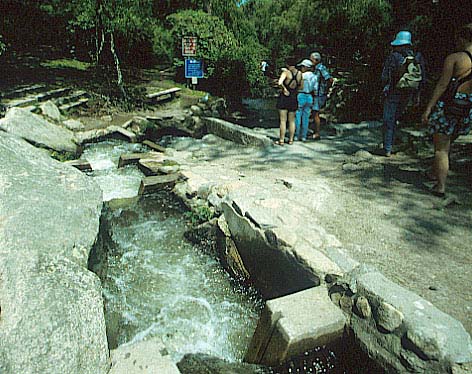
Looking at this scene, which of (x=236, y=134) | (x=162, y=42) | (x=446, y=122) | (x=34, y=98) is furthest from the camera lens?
(x=162, y=42)

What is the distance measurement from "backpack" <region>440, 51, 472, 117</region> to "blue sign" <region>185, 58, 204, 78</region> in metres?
9.27

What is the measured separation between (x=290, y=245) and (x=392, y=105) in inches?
136

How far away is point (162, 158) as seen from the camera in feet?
20.7

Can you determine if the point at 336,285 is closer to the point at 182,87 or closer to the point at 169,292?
the point at 169,292

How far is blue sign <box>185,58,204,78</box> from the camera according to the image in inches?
466

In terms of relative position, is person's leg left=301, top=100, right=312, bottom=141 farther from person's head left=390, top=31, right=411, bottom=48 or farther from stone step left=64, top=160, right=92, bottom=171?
stone step left=64, top=160, right=92, bottom=171

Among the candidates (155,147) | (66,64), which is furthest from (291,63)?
(66,64)

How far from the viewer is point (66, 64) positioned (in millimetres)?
14445

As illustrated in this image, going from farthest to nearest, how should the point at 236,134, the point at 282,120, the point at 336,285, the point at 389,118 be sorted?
the point at 236,134 → the point at 282,120 → the point at 389,118 → the point at 336,285

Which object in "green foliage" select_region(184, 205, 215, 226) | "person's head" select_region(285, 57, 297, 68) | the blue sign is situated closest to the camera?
"green foliage" select_region(184, 205, 215, 226)

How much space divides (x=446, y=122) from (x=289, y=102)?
9.88 ft

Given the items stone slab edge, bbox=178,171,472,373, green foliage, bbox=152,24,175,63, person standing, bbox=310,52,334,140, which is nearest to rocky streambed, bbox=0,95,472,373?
stone slab edge, bbox=178,171,472,373

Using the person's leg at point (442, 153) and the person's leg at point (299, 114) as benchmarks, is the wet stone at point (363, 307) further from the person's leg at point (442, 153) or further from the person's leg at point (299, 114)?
the person's leg at point (299, 114)

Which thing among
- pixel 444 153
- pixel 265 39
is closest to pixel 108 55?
pixel 265 39
